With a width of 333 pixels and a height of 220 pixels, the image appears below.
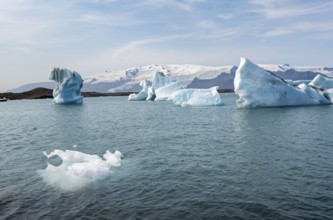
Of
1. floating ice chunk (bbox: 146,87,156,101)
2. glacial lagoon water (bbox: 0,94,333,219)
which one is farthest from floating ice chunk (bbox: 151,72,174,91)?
glacial lagoon water (bbox: 0,94,333,219)

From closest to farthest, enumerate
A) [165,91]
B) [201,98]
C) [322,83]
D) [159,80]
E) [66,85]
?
[322,83]
[201,98]
[66,85]
[165,91]
[159,80]

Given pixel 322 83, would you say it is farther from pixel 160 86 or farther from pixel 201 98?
pixel 160 86

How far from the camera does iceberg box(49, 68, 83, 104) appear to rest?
7194 centimetres

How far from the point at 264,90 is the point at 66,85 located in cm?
4455

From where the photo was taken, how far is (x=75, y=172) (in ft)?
47.0

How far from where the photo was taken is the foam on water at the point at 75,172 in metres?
13.6

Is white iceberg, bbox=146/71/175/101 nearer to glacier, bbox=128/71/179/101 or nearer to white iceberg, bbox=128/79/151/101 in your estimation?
glacier, bbox=128/71/179/101

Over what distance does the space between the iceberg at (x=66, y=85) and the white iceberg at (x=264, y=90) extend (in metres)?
38.7

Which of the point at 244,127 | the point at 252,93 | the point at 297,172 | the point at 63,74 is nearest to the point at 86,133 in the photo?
the point at 244,127

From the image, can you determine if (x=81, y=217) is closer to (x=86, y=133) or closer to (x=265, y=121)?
(x=86, y=133)

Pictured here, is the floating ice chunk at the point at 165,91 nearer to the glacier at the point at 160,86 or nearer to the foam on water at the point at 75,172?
the glacier at the point at 160,86

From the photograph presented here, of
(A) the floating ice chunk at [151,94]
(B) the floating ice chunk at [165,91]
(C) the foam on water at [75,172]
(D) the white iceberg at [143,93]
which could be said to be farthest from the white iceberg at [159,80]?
(C) the foam on water at [75,172]

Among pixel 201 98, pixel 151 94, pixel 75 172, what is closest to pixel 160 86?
pixel 151 94

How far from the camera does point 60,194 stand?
12430 mm
